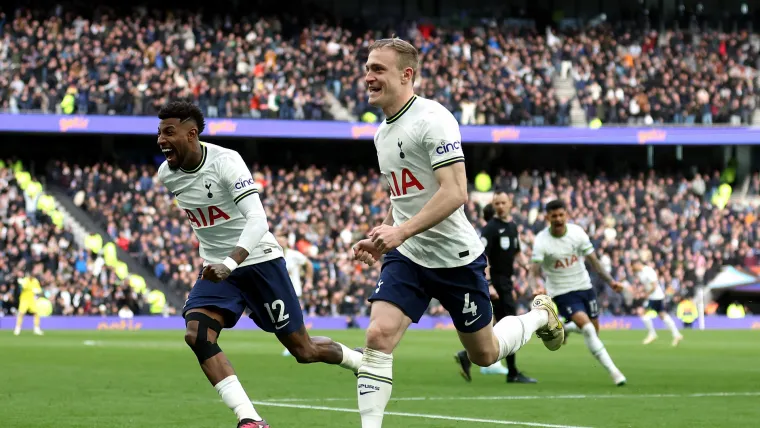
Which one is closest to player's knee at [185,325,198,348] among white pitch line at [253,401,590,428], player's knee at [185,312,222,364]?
player's knee at [185,312,222,364]

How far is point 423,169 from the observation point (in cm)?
776

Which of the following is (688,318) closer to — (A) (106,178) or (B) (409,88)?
(A) (106,178)

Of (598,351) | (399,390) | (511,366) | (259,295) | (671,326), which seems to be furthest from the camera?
(671,326)

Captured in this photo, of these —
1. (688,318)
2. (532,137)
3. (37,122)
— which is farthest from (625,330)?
(37,122)

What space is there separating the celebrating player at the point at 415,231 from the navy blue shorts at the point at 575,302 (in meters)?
7.29

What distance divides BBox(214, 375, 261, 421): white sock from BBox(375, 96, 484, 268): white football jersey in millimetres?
1688

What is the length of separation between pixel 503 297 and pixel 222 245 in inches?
272

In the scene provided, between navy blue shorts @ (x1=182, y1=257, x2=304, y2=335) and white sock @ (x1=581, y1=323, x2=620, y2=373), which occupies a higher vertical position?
navy blue shorts @ (x1=182, y1=257, x2=304, y2=335)

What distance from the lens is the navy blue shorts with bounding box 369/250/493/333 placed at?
7840mm

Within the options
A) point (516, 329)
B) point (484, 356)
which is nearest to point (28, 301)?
point (516, 329)

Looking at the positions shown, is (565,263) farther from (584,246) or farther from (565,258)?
(584,246)

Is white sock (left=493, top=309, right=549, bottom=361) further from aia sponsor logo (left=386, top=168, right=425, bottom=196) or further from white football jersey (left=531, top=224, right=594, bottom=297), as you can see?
white football jersey (left=531, top=224, right=594, bottom=297)

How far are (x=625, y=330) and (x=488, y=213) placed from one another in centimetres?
2240

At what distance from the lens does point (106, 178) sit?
39062 millimetres
